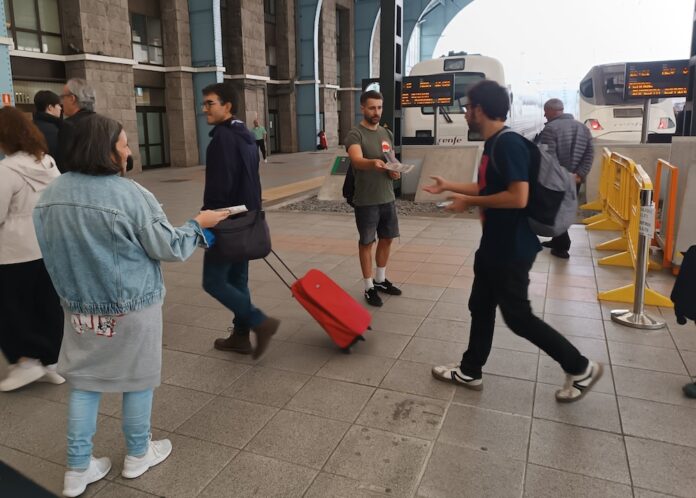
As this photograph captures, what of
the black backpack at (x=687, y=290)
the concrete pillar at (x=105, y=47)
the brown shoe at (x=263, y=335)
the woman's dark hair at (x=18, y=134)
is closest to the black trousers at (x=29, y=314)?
the woman's dark hair at (x=18, y=134)

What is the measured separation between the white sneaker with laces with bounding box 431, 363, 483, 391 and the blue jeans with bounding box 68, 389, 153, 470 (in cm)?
177

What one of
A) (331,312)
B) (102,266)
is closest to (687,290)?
(331,312)

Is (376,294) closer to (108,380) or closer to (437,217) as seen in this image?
(108,380)

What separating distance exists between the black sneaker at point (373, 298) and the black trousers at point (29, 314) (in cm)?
248

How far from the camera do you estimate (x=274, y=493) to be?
2473 millimetres

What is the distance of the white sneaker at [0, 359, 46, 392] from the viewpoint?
11.3ft

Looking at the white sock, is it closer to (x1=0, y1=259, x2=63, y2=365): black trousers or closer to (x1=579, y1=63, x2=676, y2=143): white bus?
(x1=0, y1=259, x2=63, y2=365): black trousers

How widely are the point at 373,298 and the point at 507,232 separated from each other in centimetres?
221

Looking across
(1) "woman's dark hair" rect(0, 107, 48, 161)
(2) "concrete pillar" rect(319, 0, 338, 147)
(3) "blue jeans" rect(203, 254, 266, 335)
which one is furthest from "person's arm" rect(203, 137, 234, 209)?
(2) "concrete pillar" rect(319, 0, 338, 147)

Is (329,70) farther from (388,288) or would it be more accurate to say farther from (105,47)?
(388,288)

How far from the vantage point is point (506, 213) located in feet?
9.84

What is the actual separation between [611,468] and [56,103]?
4.25 metres

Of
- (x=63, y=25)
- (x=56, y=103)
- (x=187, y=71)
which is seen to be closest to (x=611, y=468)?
(x=56, y=103)

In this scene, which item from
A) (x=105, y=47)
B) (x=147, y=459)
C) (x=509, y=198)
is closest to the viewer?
(x=147, y=459)
